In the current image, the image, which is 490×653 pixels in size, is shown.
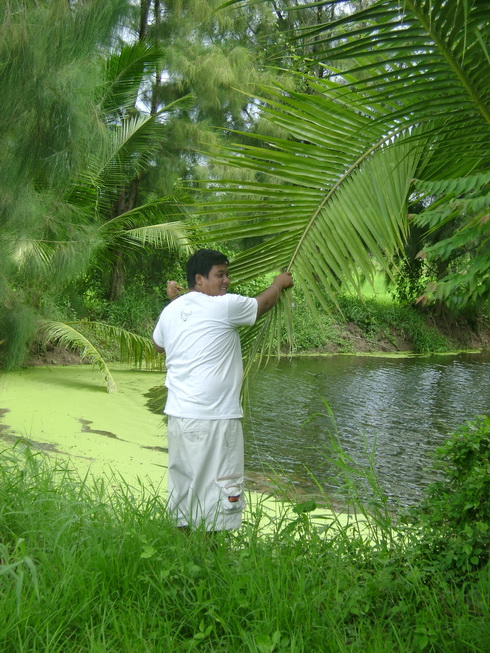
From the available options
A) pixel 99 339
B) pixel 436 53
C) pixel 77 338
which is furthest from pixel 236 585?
pixel 99 339

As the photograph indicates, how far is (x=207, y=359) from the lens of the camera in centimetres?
309

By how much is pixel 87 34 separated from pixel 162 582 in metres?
3.15

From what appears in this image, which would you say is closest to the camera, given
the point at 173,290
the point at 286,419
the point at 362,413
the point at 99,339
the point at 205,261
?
the point at 205,261

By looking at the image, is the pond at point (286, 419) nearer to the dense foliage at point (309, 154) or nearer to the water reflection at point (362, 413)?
the water reflection at point (362, 413)

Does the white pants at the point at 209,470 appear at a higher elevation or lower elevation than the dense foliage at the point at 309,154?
lower

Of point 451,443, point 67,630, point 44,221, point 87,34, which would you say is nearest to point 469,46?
point 451,443

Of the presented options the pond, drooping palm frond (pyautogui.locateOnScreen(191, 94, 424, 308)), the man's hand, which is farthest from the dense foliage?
the pond

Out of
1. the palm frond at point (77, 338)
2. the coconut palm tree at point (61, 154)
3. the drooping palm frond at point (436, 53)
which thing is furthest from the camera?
the palm frond at point (77, 338)

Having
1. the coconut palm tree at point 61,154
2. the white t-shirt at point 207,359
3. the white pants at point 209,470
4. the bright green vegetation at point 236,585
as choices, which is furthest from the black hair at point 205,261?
the bright green vegetation at point 236,585

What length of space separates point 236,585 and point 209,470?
28.4 inches

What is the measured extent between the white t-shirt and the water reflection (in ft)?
6.52

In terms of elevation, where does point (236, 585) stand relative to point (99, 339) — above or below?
below

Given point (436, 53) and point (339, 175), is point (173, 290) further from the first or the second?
point (436, 53)

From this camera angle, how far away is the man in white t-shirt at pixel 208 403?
9.95 ft
